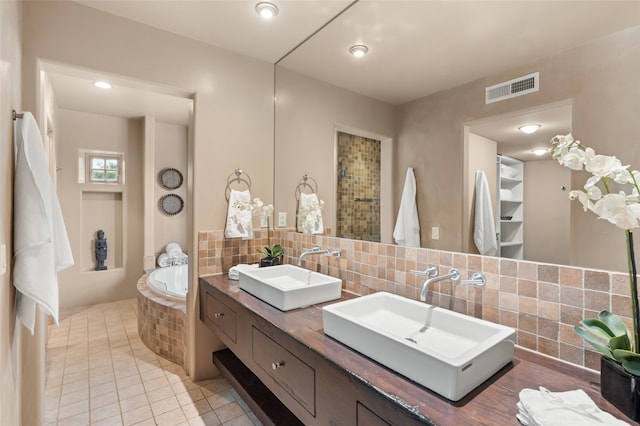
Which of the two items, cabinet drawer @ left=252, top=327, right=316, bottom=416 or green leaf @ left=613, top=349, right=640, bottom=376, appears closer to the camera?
green leaf @ left=613, top=349, right=640, bottom=376

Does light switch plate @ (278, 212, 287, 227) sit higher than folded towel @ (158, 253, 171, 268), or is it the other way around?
light switch plate @ (278, 212, 287, 227)

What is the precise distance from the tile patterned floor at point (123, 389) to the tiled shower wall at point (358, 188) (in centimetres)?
139

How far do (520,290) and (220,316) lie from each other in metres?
1.65

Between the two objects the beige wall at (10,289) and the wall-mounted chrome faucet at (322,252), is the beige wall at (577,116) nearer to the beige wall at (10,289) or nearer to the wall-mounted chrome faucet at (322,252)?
the wall-mounted chrome faucet at (322,252)

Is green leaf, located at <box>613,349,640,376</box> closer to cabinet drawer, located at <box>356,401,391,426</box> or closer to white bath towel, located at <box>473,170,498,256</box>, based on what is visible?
white bath towel, located at <box>473,170,498,256</box>

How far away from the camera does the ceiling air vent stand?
1166 millimetres

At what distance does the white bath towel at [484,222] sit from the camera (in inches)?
50.3

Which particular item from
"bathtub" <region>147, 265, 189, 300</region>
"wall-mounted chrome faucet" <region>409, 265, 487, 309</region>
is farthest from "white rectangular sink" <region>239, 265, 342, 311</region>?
"bathtub" <region>147, 265, 189, 300</region>

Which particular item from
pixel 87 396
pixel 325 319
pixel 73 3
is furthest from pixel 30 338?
pixel 73 3

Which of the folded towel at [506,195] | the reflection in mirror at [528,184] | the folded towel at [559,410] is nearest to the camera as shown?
the folded towel at [559,410]

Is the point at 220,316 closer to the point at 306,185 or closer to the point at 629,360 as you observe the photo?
the point at 306,185

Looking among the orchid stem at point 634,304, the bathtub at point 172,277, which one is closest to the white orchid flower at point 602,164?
the orchid stem at point 634,304

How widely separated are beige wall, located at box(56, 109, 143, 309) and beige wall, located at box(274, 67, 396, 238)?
124 inches

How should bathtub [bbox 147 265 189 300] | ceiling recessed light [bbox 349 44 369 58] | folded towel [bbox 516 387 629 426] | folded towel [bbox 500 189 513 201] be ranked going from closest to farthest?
folded towel [bbox 516 387 629 426] < folded towel [bbox 500 189 513 201] < ceiling recessed light [bbox 349 44 369 58] < bathtub [bbox 147 265 189 300]
